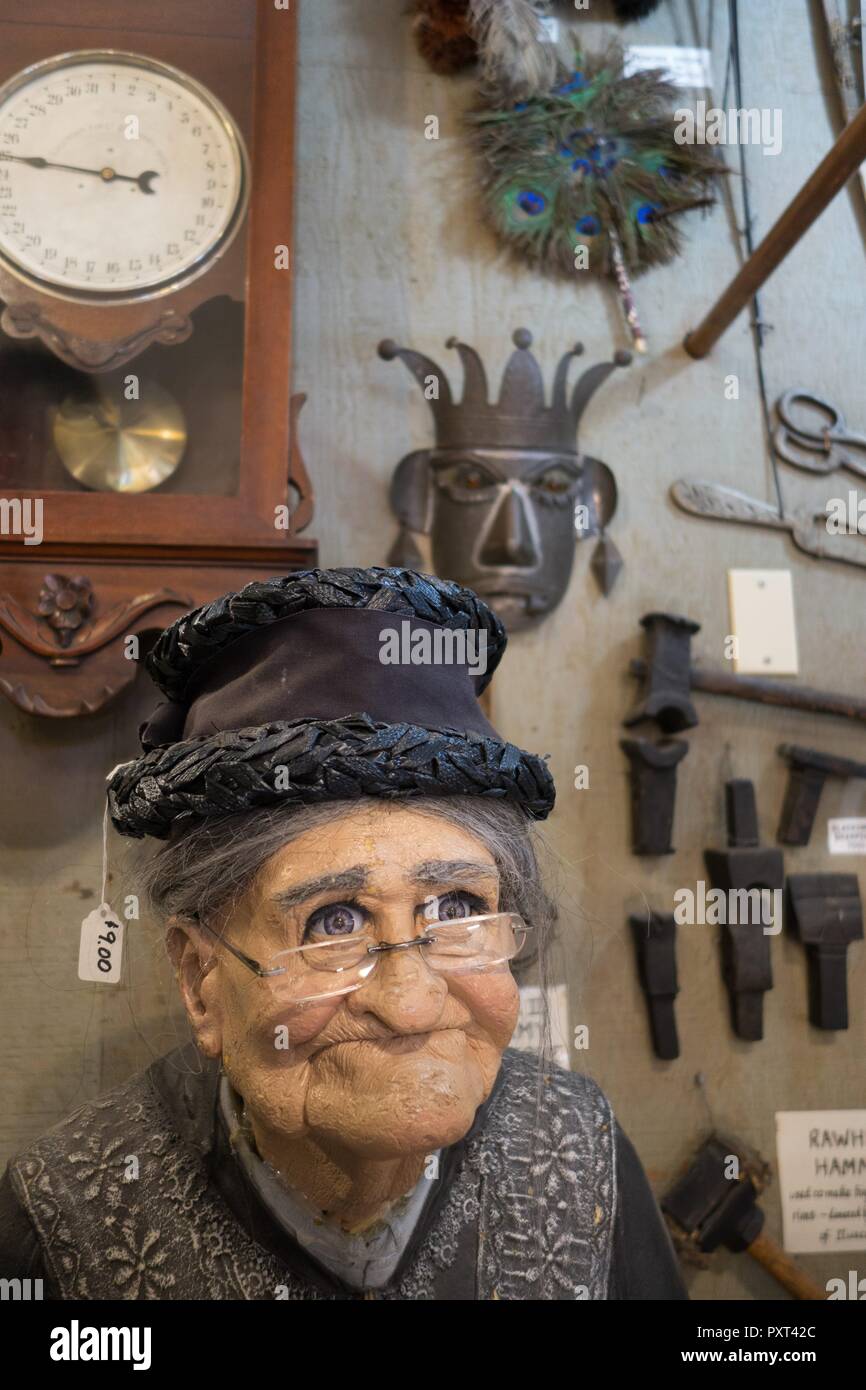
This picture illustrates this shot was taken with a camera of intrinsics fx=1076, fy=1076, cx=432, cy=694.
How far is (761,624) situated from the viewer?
192 centimetres

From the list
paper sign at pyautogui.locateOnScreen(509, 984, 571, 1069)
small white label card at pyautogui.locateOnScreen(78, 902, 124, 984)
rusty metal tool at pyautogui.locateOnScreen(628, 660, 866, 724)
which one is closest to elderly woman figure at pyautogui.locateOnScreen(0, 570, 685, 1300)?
small white label card at pyautogui.locateOnScreen(78, 902, 124, 984)

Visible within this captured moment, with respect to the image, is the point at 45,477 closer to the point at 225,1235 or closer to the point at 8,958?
the point at 8,958

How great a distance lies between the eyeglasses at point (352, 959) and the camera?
883 millimetres

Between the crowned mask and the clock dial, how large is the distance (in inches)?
14.6

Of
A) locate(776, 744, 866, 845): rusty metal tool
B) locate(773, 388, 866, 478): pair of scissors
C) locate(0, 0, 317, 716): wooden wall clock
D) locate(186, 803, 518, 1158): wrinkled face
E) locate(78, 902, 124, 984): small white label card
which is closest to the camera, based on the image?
locate(186, 803, 518, 1158): wrinkled face

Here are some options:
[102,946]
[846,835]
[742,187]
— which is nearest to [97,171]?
[102,946]

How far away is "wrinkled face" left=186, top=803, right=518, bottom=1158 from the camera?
85 cm

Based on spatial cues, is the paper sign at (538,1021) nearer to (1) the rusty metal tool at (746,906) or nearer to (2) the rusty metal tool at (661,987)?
(2) the rusty metal tool at (661,987)

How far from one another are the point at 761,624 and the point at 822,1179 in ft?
3.07

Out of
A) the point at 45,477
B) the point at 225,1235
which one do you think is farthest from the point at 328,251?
the point at 225,1235

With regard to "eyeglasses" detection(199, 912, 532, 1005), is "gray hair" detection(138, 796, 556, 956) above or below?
above

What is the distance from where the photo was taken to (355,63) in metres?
1.94

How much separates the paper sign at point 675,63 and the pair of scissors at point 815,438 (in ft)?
1.99

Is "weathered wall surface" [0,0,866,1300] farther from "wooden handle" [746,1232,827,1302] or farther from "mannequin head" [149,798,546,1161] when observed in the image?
"mannequin head" [149,798,546,1161]
